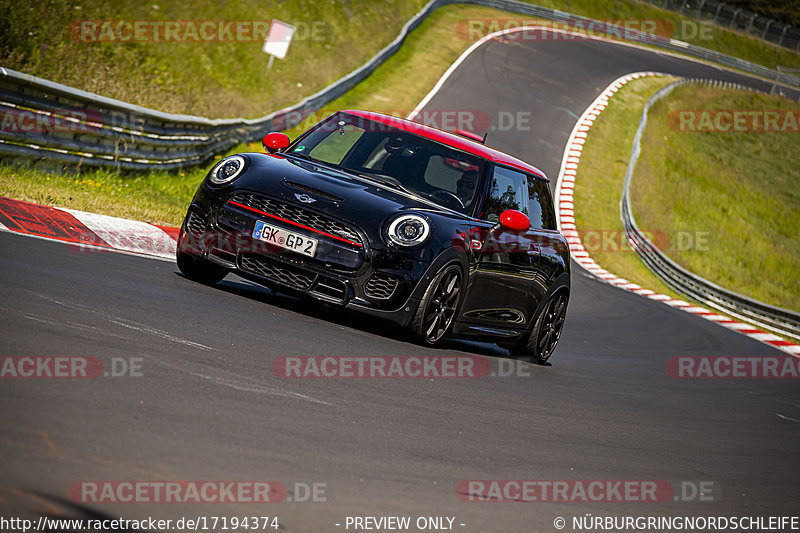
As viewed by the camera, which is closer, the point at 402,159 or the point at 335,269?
the point at 335,269

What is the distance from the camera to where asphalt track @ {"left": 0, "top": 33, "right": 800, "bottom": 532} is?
3.70 m

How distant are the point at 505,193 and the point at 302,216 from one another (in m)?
2.07

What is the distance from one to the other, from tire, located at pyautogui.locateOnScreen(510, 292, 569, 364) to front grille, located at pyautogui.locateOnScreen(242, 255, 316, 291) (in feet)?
8.71

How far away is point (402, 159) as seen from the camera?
8.19 metres

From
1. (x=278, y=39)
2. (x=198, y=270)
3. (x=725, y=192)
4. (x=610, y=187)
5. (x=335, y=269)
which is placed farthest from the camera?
(x=725, y=192)

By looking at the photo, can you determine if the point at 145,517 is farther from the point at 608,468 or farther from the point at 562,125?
the point at 562,125

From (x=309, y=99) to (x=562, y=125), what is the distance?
32.8 ft

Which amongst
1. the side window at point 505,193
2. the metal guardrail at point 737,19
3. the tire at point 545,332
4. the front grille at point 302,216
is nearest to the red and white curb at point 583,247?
the tire at point 545,332

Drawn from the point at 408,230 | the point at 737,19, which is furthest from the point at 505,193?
the point at 737,19

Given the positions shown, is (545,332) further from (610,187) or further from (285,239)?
(610,187)

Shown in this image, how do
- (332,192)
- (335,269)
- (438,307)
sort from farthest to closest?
(438,307) < (332,192) < (335,269)

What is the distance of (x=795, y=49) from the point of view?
59.1 m

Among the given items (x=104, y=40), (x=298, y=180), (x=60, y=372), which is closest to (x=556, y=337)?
(x=298, y=180)

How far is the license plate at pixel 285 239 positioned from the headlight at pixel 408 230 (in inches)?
20.9
